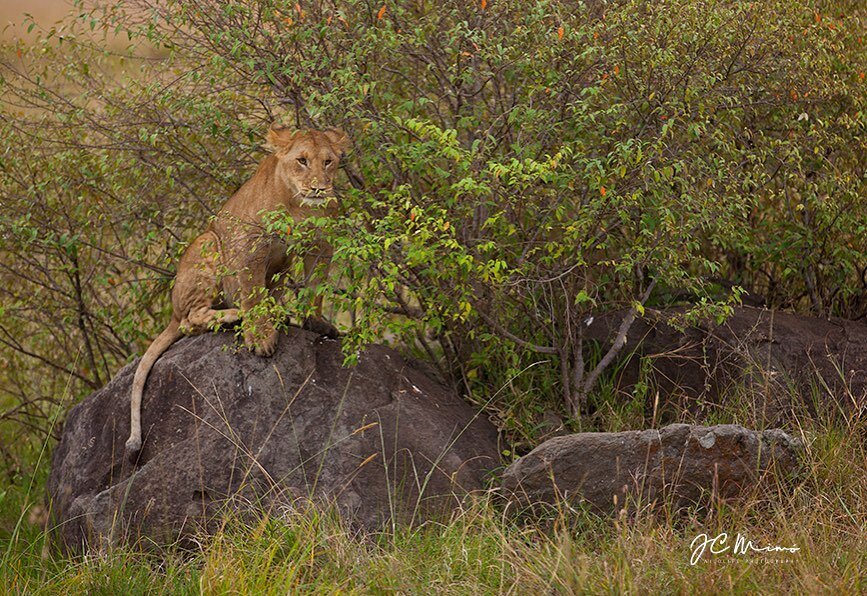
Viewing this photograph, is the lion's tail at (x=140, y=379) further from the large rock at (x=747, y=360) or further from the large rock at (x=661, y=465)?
the large rock at (x=747, y=360)

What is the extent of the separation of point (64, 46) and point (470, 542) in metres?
5.48

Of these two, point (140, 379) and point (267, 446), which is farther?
point (140, 379)

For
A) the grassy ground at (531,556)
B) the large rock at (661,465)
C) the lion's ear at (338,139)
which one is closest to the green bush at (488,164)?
the lion's ear at (338,139)

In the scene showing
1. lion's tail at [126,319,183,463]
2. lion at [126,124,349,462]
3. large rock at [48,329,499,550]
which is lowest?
large rock at [48,329,499,550]

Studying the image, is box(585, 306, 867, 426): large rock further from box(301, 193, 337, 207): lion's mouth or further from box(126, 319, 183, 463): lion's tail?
box(126, 319, 183, 463): lion's tail

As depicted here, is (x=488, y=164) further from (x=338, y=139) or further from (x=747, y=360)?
(x=747, y=360)

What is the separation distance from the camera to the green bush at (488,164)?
6.44 metres

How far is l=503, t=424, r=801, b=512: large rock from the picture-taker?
5984 mm

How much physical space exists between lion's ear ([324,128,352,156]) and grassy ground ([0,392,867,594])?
2.10 metres

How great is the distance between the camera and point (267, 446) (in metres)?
6.39

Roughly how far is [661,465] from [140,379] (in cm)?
308

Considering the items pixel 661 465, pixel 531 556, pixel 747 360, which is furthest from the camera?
Answer: pixel 747 360

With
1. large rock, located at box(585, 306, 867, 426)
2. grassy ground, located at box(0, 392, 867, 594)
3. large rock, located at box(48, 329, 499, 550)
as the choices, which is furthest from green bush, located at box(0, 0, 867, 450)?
grassy ground, located at box(0, 392, 867, 594)

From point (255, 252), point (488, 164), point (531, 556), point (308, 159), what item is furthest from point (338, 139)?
point (531, 556)
